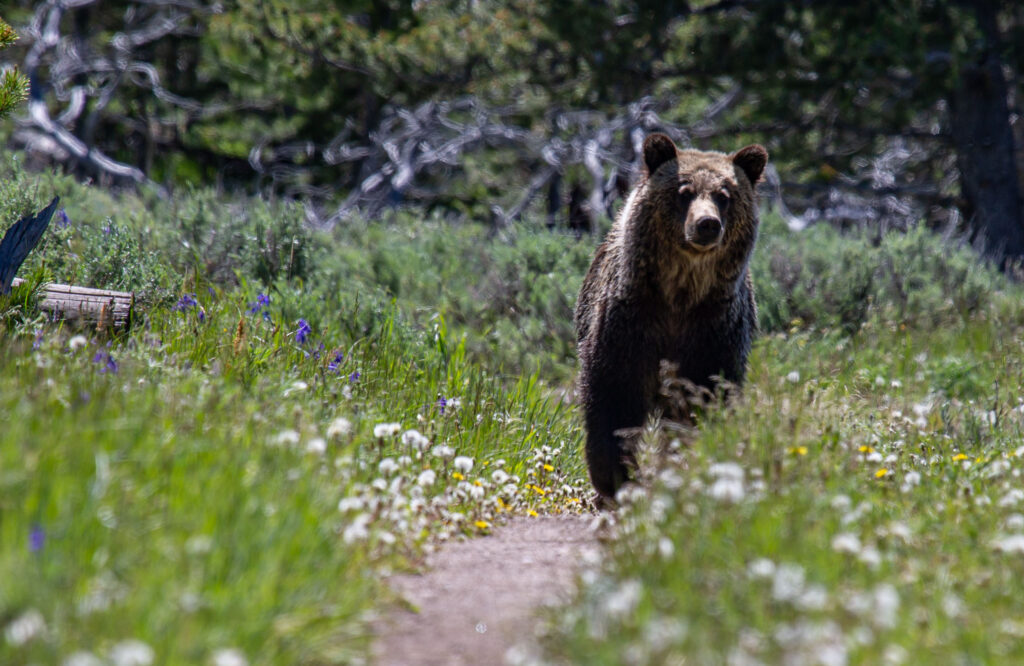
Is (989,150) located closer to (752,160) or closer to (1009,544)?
(752,160)

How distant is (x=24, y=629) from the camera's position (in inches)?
86.8

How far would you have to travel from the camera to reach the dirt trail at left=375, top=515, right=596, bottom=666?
9.82 feet

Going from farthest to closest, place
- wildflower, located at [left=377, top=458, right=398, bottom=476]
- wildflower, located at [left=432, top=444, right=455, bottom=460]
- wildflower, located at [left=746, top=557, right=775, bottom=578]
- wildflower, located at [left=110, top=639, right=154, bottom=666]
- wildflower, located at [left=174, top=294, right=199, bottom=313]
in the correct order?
1. wildflower, located at [left=174, top=294, right=199, bottom=313]
2. wildflower, located at [left=432, top=444, right=455, bottom=460]
3. wildflower, located at [left=377, top=458, right=398, bottom=476]
4. wildflower, located at [left=746, top=557, right=775, bottom=578]
5. wildflower, located at [left=110, top=639, right=154, bottom=666]

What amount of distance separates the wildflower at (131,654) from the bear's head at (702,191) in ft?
10.8

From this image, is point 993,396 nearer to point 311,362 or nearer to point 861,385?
point 861,385

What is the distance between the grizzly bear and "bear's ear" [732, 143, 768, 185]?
17 centimetres

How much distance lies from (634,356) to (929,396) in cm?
269

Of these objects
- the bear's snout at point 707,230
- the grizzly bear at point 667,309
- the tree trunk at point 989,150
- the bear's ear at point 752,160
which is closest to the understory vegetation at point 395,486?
the grizzly bear at point 667,309

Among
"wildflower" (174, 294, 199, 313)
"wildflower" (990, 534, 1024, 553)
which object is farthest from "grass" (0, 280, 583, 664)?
"wildflower" (990, 534, 1024, 553)

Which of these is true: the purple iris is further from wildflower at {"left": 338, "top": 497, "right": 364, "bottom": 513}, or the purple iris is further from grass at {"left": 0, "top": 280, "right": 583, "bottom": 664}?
wildflower at {"left": 338, "top": 497, "right": 364, "bottom": 513}

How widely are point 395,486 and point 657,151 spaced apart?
7.95 ft

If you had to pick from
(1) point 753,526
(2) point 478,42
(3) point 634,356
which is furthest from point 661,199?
(2) point 478,42

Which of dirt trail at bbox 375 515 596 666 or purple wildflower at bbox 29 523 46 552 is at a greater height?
purple wildflower at bbox 29 523 46 552

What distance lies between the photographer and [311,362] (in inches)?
208
